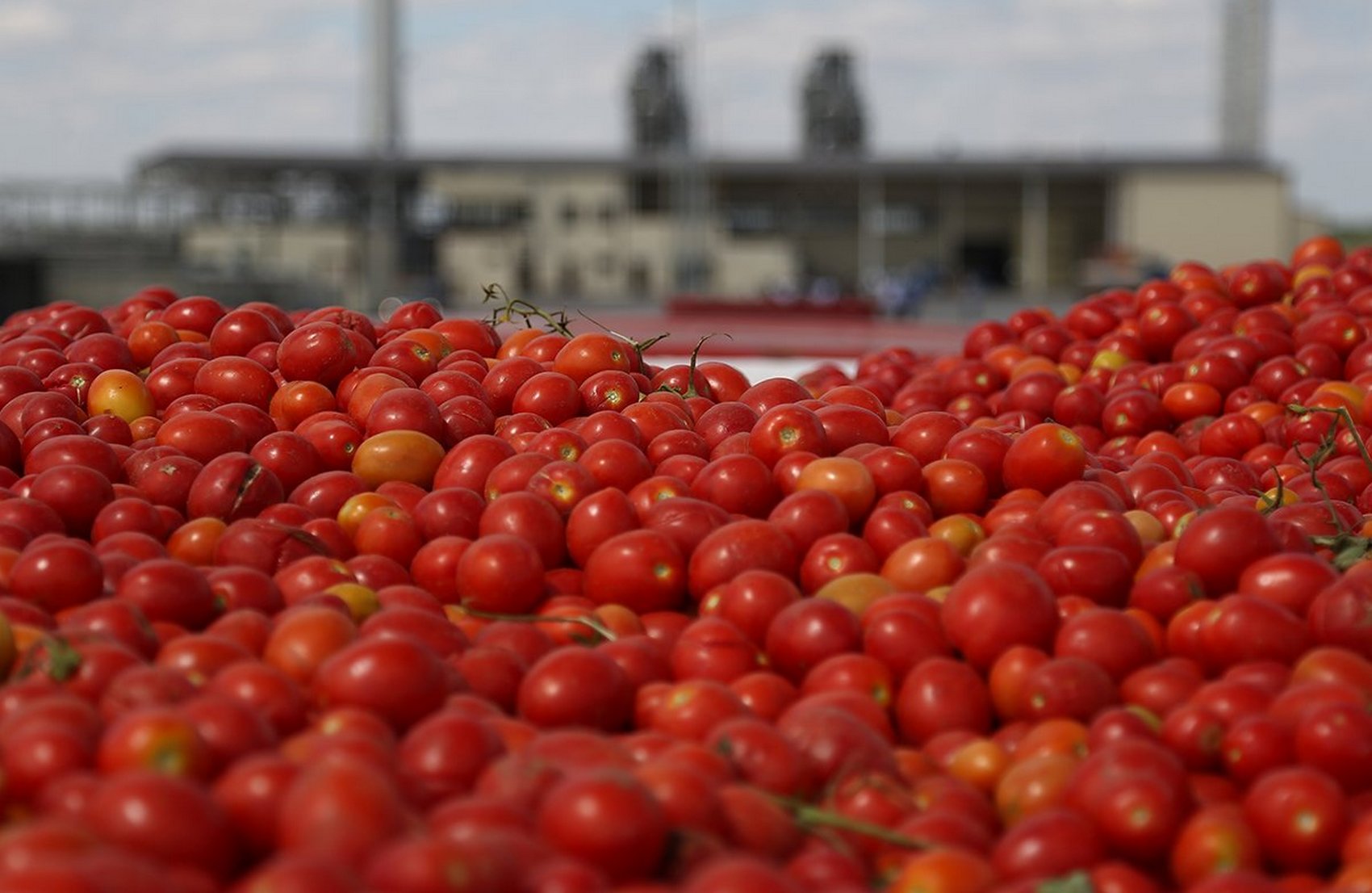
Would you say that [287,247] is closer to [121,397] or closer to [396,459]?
[121,397]

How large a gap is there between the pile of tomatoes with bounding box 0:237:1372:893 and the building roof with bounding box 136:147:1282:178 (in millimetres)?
53538

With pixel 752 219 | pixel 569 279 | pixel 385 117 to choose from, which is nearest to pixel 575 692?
pixel 385 117

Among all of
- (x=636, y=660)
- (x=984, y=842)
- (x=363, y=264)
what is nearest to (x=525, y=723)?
(x=636, y=660)

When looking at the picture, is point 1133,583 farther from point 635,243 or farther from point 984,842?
point 635,243

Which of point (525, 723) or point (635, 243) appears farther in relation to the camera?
point (635, 243)

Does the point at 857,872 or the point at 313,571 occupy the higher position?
the point at 313,571

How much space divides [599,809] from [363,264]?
52099 mm

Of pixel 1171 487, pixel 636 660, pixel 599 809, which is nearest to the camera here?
pixel 599 809

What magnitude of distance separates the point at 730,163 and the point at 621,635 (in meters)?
56.9

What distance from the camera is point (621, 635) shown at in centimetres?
295

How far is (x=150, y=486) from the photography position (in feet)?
11.1

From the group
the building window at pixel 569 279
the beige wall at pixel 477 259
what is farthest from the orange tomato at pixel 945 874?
the building window at pixel 569 279

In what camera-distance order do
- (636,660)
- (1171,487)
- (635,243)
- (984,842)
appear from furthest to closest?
(635,243)
(1171,487)
(636,660)
(984,842)

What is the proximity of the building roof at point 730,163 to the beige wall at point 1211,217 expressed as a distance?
1090 mm
